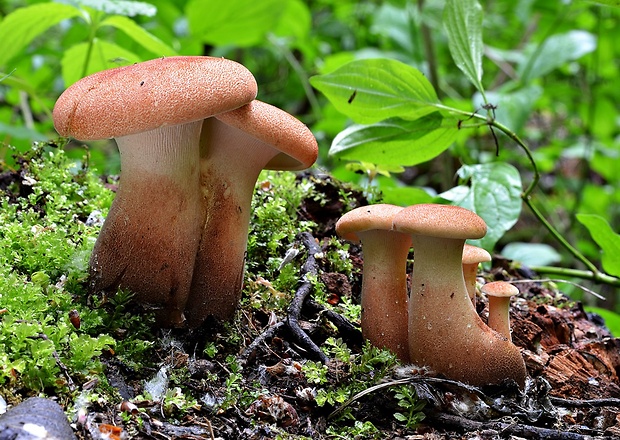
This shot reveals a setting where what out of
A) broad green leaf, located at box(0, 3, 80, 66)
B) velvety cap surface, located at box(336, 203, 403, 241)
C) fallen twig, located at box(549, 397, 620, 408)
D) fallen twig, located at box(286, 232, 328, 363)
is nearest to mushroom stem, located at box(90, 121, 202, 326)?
fallen twig, located at box(286, 232, 328, 363)

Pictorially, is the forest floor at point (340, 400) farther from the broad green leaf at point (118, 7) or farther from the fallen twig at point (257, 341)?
the broad green leaf at point (118, 7)

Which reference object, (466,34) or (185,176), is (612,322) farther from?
(185,176)

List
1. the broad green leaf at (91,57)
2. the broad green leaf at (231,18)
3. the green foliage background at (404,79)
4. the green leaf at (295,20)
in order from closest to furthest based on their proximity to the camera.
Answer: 1. the green foliage background at (404,79)
2. the broad green leaf at (91,57)
3. the broad green leaf at (231,18)
4. the green leaf at (295,20)

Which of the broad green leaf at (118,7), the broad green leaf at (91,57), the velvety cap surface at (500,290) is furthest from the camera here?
the broad green leaf at (91,57)

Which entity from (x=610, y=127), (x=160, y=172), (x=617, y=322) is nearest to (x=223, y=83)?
(x=160, y=172)

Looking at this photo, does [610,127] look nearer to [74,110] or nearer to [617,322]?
[617,322]

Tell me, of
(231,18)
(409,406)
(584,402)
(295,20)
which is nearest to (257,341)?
(409,406)

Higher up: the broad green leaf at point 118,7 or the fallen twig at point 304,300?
the broad green leaf at point 118,7

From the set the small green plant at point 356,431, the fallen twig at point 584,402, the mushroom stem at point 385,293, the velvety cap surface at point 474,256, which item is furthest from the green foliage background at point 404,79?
the small green plant at point 356,431
